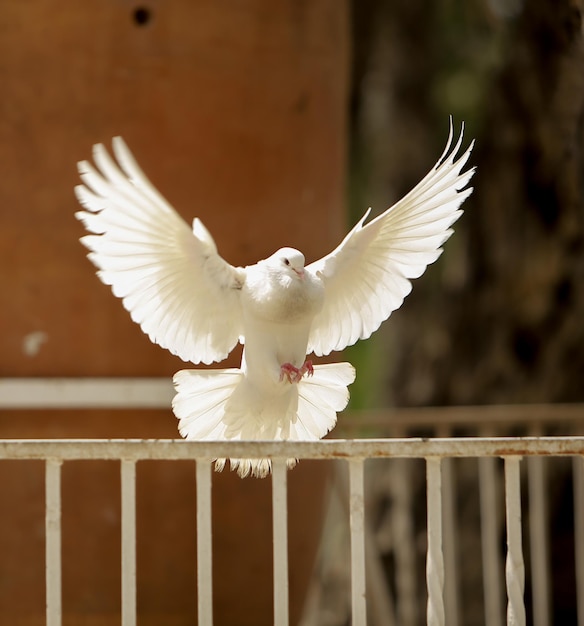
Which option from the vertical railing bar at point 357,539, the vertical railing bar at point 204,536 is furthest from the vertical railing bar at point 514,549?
the vertical railing bar at point 204,536

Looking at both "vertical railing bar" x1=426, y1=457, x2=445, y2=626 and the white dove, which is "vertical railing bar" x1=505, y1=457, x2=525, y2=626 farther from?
the white dove

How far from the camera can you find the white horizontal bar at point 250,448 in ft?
8.55

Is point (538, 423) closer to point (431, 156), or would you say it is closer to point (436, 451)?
point (436, 451)

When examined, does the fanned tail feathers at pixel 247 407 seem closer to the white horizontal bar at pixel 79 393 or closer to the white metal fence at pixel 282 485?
the white horizontal bar at pixel 79 393

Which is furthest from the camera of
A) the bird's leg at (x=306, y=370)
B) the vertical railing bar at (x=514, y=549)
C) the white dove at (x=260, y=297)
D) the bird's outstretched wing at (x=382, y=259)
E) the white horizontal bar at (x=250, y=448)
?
the bird's outstretched wing at (x=382, y=259)

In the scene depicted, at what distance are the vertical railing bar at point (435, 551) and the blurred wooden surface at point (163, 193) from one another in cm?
166

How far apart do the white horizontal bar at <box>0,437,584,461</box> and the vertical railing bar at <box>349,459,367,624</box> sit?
0.06 meters

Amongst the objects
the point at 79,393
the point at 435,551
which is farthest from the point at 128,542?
the point at 79,393

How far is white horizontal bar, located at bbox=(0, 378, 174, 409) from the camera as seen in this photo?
4156mm

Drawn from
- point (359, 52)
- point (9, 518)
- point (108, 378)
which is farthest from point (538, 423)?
point (359, 52)

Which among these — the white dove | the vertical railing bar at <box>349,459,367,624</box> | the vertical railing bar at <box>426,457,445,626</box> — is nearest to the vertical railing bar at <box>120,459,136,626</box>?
the vertical railing bar at <box>349,459,367,624</box>

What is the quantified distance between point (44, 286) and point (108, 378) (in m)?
0.43

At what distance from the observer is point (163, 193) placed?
434cm

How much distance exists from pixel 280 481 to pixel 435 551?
0.41 metres
